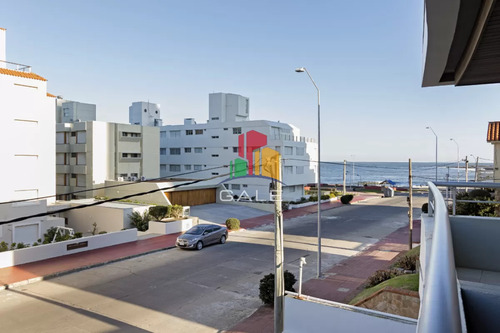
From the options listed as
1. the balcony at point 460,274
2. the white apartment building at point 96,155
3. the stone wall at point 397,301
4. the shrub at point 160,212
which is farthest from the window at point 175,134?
the balcony at point 460,274

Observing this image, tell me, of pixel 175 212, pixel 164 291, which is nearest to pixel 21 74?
pixel 175 212

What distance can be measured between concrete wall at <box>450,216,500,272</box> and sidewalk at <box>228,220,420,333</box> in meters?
7.47

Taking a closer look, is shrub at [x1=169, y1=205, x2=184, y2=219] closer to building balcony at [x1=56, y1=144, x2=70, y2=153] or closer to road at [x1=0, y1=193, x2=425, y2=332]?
road at [x1=0, y1=193, x2=425, y2=332]

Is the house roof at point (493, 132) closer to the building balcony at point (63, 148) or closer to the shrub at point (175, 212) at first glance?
the shrub at point (175, 212)

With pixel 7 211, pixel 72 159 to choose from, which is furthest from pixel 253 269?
pixel 72 159

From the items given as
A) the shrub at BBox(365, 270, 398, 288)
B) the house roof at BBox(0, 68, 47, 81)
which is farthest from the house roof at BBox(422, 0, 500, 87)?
the house roof at BBox(0, 68, 47, 81)

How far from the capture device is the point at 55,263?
65.4 feet

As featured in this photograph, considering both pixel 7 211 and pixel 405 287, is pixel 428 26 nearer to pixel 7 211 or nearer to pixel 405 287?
pixel 405 287

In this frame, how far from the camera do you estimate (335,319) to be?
9.63 meters

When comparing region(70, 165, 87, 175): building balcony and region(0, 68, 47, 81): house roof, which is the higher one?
region(0, 68, 47, 81): house roof

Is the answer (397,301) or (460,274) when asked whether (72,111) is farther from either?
(460,274)

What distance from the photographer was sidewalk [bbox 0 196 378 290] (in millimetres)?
17422

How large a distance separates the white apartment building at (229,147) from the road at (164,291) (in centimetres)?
1993

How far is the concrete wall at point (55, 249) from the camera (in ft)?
64.0
